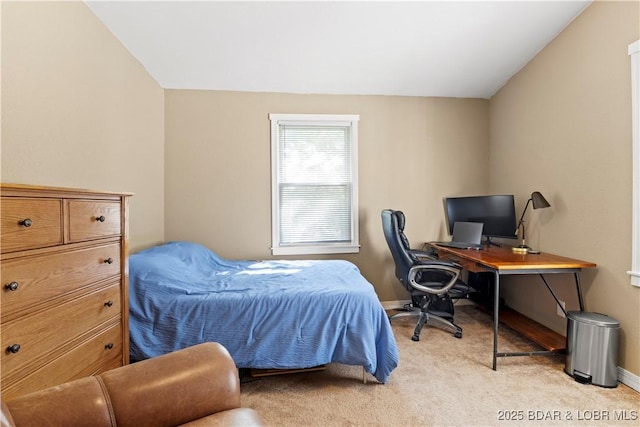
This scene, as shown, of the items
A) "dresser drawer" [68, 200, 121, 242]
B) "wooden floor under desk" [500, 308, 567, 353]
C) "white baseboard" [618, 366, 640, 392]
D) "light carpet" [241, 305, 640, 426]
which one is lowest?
"light carpet" [241, 305, 640, 426]

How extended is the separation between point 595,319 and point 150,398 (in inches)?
107

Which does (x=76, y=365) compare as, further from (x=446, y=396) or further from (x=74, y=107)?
(x=446, y=396)

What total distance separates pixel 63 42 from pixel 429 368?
3240mm

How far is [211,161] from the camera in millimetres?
3416

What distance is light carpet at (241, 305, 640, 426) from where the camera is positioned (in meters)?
1.77

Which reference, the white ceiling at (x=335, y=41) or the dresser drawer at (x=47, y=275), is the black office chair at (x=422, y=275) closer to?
the white ceiling at (x=335, y=41)

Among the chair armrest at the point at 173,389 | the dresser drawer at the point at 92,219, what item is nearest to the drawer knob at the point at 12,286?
the dresser drawer at the point at 92,219

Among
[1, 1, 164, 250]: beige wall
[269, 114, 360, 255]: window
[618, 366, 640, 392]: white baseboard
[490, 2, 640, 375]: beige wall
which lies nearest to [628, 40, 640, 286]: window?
[490, 2, 640, 375]: beige wall

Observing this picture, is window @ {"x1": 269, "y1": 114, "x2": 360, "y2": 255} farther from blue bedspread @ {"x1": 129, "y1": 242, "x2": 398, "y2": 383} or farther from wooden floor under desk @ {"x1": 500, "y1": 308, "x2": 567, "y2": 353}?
wooden floor under desk @ {"x1": 500, "y1": 308, "x2": 567, "y2": 353}

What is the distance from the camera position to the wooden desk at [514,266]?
226 cm

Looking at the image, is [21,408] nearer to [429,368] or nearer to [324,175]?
[429,368]

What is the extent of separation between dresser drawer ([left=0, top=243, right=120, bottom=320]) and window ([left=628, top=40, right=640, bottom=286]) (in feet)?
10.5

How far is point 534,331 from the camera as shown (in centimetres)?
267

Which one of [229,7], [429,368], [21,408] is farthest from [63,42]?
[429,368]
